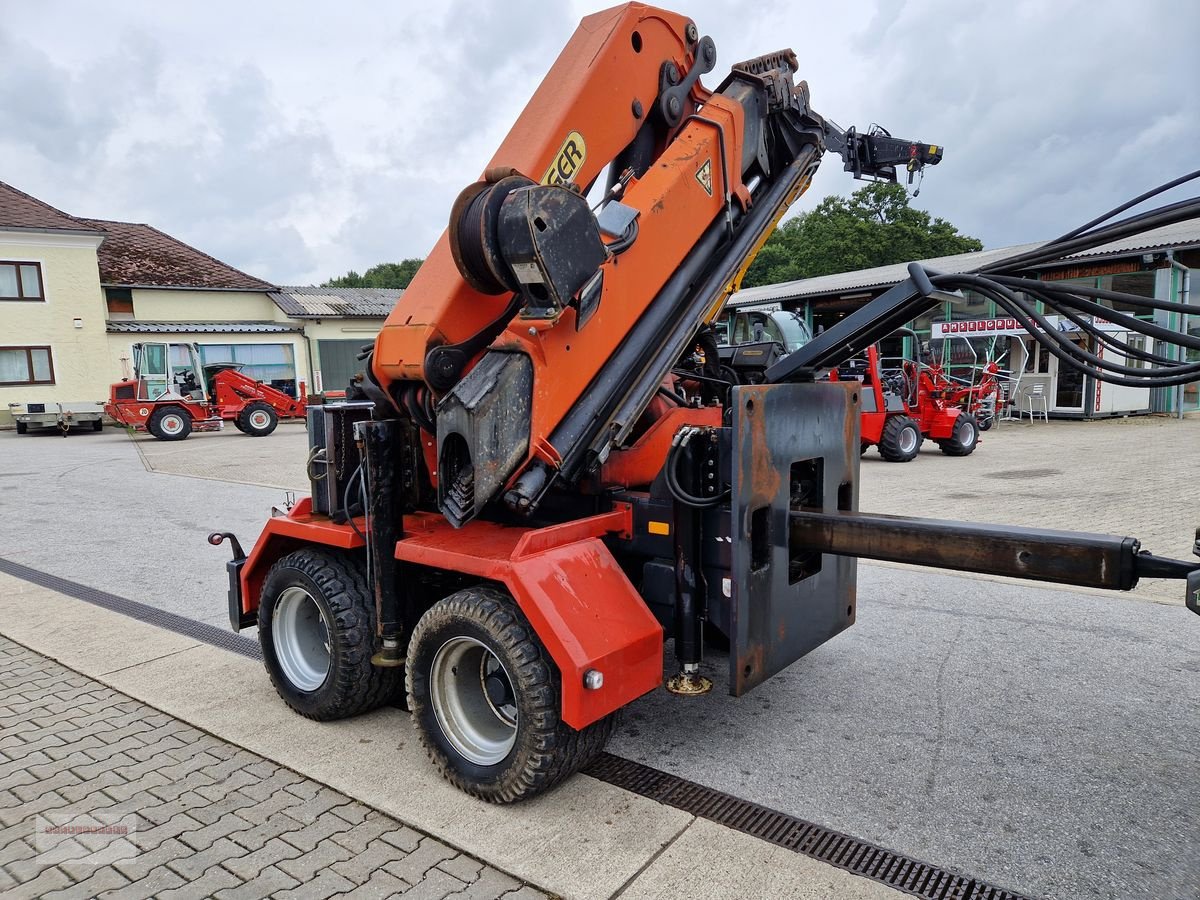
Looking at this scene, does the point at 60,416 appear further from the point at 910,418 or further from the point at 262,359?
the point at 910,418

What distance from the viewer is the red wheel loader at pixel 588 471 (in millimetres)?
2873

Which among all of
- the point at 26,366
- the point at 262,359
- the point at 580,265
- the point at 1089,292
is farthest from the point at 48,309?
the point at 1089,292

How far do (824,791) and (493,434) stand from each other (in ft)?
5.99

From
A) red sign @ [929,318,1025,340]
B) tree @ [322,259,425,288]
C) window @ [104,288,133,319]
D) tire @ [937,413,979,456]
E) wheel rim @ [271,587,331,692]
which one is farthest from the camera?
tree @ [322,259,425,288]

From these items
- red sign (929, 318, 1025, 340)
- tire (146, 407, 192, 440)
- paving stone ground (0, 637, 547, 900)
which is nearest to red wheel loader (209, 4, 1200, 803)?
paving stone ground (0, 637, 547, 900)

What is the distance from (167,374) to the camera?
21.5 m

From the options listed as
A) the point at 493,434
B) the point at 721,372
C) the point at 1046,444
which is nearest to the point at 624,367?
the point at 493,434

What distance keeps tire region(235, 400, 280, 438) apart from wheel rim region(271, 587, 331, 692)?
62.8 feet

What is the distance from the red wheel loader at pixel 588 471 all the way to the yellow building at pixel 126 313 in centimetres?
2408

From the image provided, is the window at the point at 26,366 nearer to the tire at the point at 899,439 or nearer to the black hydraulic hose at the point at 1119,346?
the tire at the point at 899,439

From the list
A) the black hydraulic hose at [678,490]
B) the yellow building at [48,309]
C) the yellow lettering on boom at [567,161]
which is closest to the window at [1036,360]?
the yellow lettering on boom at [567,161]

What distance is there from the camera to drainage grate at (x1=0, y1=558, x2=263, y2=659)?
5059 mm

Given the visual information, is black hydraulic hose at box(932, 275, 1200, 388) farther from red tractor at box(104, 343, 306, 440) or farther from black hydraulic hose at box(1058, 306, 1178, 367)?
red tractor at box(104, 343, 306, 440)

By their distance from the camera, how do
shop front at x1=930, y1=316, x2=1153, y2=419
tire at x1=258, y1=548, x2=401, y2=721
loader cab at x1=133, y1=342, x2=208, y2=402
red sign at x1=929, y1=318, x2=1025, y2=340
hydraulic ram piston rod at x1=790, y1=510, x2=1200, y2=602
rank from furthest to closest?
loader cab at x1=133, y1=342, x2=208, y2=402 → shop front at x1=930, y1=316, x2=1153, y2=419 → red sign at x1=929, y1=318, x2=1025, y2=340 → tire at x1=258, y1=548, x2=401, y2=721 → hydraulic ram piston rod at x1=790, y1=510, x2=1200, y2=602
